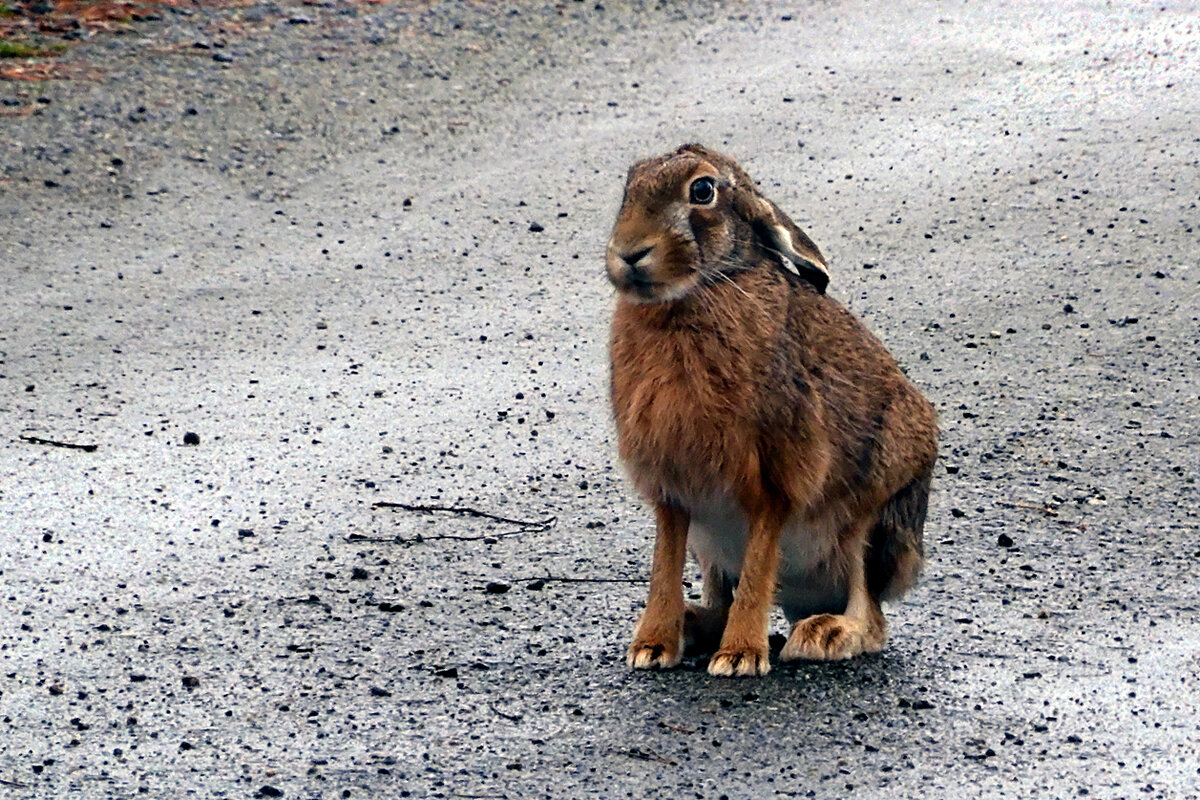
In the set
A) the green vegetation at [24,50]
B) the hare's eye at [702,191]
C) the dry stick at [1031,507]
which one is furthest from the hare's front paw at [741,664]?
the green vegetation at [24,50]

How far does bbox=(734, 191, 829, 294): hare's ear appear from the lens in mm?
4773

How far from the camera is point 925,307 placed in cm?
766

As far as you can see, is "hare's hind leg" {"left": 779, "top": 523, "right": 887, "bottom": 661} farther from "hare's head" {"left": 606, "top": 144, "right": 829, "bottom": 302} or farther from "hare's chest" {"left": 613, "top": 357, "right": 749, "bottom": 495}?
"hare's head" {"left": 606, "top": 144, "right": 829, "bottom": 302}

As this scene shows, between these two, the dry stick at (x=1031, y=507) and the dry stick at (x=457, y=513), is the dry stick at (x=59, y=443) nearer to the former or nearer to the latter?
the dry stick at (x=457, y=513)

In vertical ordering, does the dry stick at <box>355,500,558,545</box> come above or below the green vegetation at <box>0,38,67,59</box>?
below

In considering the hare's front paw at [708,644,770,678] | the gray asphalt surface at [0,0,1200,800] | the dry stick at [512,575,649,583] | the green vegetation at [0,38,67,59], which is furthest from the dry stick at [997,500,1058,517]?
the green vegetation at [0,38,67,59]

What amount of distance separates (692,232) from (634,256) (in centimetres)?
21

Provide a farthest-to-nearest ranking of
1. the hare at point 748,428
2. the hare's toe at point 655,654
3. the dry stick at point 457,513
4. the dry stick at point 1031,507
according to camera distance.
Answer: the dry stick at point 1031,507 → the dry stick at point 457,513 → the hare's toe at point 655,654 → the hare at point 748,428

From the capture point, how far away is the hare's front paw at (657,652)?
190 inches

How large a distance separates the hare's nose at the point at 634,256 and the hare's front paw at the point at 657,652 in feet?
3.25

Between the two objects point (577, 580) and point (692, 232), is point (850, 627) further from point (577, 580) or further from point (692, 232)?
point (692, 232)

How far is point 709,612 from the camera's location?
5.08 m

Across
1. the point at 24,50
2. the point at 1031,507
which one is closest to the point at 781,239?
the point at 1031,507

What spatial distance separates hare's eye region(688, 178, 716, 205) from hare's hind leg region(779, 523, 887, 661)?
98 cm
